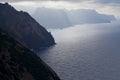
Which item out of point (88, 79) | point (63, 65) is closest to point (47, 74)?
point (88, 79)

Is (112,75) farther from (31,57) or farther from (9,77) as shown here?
(9,77)

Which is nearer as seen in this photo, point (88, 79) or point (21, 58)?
point (21, 58)

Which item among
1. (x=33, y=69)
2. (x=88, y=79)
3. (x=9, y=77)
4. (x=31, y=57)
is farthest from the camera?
(x=88, y=79)

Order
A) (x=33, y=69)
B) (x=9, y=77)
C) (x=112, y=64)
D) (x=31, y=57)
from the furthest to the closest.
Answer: (x=112, y=64)
(x=31, y=57)
(x=33, y=69)
(x=9, y=77)

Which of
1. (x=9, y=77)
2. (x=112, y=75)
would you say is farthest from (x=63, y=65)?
(x=9, y=77)

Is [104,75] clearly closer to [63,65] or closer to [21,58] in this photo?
[63,65]

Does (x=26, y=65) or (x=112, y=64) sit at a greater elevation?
(x=26, y=65)

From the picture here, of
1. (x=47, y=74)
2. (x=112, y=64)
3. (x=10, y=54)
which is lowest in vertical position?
(x=112, y=64)
